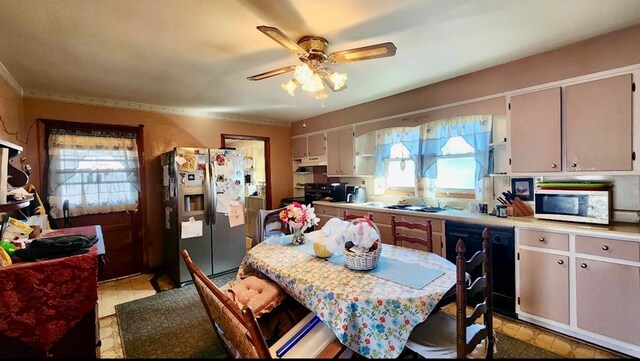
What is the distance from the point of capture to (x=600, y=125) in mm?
2076

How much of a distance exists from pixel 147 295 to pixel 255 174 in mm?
3025

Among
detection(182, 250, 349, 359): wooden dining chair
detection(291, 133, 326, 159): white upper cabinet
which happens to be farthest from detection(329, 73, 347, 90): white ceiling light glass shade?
detection(291, 133, 326, 159): white upper cabinet

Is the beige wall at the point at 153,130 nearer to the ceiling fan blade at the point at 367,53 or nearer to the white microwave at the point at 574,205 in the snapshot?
the ceiling fan blade at the point at 367,53

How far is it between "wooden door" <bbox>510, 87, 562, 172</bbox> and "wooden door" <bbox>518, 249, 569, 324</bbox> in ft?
2.45

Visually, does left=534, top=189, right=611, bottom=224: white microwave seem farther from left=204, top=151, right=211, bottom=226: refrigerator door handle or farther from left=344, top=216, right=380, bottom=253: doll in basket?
left=204, top=151, right=211, bottom=226: refrigerator door handle

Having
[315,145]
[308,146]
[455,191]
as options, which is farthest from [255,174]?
[455,191]

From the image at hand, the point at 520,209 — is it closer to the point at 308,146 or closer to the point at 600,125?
the point at 600,125

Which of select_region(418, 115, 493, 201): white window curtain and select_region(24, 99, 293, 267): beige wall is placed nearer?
select_region(418, 115, 493, 201): white window curtain

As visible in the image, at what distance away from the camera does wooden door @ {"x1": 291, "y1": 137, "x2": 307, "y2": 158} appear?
4.80 m

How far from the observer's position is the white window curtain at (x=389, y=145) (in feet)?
11.0

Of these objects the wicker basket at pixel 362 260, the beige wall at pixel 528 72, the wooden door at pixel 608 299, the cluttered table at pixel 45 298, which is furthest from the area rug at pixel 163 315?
the beige wall at pixel 528 72

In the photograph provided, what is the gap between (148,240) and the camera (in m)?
3.66

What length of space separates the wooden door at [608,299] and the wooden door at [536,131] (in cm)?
80

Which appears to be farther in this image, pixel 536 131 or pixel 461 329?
pixel 536 131
